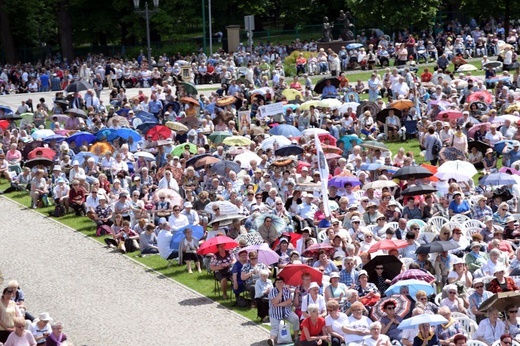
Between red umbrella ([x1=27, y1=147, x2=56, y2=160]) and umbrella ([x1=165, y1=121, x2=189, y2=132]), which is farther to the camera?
umbrella ([x1=165, y1=121, x2=189, y2=132])

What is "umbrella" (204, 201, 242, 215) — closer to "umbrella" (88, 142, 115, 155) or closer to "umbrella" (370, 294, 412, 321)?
"umbrella" (370, 294, 412, 321)

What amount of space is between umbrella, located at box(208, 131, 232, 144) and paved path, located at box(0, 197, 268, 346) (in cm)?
598

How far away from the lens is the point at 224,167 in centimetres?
2653

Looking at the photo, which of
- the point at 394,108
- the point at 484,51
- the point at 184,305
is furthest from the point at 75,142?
the point at 484,51

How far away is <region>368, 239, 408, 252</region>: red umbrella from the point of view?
→ 18.8 metres

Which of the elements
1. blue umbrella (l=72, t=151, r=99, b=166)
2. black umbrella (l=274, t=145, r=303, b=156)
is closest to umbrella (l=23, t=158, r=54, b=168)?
blue umbrella (l=72, t=151, r=99, b=166)

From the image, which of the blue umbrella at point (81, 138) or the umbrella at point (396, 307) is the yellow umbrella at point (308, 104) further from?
the umbrella at point (396, 307)

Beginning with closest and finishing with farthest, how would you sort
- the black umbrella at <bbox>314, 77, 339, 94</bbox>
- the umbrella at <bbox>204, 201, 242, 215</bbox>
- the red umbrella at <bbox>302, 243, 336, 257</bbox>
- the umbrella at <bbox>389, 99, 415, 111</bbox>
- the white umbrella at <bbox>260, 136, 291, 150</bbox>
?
the red umbrella at <bbox>302, 243, 336, 257</bbox>, the umbrella at <bbox>204, 201, 242, 215</bbox>, the white umbrella at <bbox>260, 136, 291, 150</bbox>, the umbrella at <bbox>389, 99, 415, 111</bbox>, the black umbrella at <bbox>314, 77, 339, 94</bbox>

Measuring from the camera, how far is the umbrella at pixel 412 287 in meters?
16.8

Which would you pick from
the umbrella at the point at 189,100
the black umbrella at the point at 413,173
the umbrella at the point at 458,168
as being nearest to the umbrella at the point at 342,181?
the black umbrella at the point at 413,173

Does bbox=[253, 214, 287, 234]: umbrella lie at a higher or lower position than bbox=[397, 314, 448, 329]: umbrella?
lower

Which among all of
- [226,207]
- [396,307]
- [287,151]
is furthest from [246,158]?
[396,307]

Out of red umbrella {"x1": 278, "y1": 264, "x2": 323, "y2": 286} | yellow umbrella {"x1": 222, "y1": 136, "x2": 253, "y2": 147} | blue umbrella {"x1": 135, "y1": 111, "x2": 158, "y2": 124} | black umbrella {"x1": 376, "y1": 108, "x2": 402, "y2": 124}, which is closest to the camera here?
red umbrella {"x1": 278, "y1": 264, "x2": 323, "y2": 286}

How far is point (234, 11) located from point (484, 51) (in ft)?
76.4
